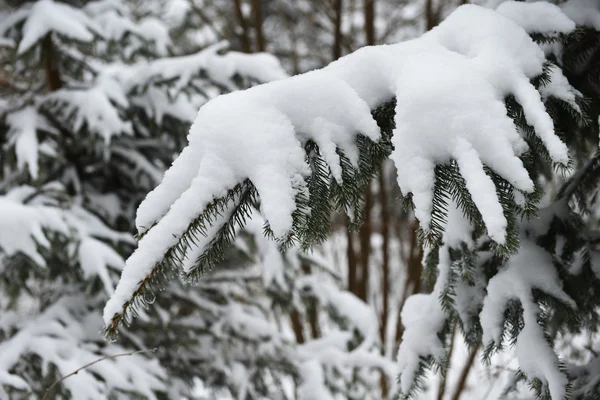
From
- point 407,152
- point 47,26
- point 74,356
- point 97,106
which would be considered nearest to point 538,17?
point 407,152

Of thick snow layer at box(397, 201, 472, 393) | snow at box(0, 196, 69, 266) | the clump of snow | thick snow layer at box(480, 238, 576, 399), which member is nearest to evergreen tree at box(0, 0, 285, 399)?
snow at box(0, 196, 69, 266)

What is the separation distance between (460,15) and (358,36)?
257 inches

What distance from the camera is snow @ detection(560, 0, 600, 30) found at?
138cm

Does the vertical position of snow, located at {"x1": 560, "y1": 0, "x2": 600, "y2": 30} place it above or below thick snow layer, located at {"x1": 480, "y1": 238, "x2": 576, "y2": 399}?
above

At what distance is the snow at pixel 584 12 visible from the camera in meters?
1.38

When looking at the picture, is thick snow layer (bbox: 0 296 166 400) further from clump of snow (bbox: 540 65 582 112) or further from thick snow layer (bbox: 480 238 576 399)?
clump of snow (bbox: 540 65 582 112)

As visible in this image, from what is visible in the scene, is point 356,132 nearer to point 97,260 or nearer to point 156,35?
point 97,260

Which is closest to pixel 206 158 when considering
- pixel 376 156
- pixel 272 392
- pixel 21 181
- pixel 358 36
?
pixel 376 156

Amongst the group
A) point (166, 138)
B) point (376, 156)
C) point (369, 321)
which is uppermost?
point (376, 156)

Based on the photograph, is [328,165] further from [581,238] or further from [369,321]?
[369,321]

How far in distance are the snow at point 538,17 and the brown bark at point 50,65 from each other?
8.61 ft

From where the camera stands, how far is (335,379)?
3369mm

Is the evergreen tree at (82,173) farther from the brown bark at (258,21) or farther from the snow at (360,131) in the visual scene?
the brown bark at (258,21)

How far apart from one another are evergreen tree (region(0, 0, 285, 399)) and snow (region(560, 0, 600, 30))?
1.76 m
